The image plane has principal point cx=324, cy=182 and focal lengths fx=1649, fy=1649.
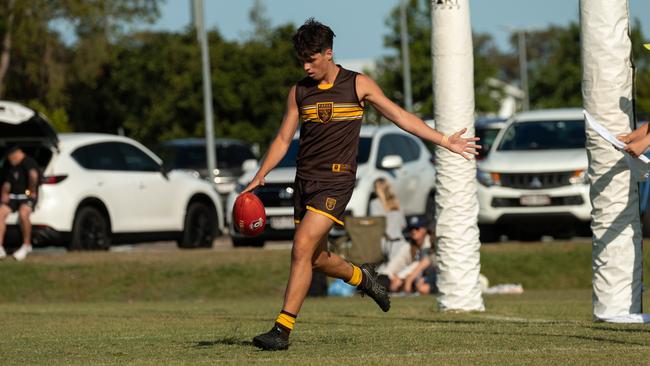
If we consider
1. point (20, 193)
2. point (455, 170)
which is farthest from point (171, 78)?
point (455, 170)

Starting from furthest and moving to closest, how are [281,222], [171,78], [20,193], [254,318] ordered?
[171,78] → [281,222] → [20,193] → [254,318]

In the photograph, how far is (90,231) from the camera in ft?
72.7

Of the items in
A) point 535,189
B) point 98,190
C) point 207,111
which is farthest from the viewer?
point 207,111

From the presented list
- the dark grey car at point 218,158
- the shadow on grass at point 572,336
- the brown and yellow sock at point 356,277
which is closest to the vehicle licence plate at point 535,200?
the shadow on grass at point 572,336

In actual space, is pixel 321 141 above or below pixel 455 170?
above

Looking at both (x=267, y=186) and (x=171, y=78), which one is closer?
(x=267, y=186)

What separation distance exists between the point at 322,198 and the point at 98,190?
11965mm

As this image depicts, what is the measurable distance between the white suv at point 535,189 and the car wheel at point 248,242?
3.39 meters

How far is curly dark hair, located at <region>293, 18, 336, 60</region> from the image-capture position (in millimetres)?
10461

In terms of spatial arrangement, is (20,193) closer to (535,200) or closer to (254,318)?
(535,200)

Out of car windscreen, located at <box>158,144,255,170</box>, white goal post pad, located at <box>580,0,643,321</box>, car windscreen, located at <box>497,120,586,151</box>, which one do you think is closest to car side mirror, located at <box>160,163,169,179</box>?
→ car windscreen, located at <box>497,120,586,151</box>

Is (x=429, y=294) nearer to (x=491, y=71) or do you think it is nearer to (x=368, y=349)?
(x=368, y=349)

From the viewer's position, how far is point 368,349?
10305mm

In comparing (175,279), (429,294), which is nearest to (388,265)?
(429,294)
